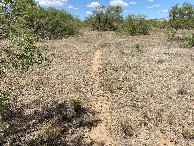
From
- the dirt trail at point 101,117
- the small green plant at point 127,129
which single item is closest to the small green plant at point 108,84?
the dirt trail at point 101,117

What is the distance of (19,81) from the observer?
47.9ft

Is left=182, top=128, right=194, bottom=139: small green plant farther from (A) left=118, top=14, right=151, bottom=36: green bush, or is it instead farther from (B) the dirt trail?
(A) left=118, top=14, right=151, bottom=36: green bush

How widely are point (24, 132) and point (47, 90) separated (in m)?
4.89

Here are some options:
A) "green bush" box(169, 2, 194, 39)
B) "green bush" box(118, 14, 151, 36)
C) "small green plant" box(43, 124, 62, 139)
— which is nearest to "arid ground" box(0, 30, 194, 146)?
"small green plant" box(43, 124, 62, 139)

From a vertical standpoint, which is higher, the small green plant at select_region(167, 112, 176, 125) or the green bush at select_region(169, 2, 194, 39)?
the green bush at select_region(169, 2, 194, 39)

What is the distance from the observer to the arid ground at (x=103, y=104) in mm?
8703

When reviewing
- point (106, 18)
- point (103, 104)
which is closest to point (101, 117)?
point (103, 104)

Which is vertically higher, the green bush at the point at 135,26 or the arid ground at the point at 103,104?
the green bush at the point at 135,26

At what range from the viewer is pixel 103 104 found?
11.9m

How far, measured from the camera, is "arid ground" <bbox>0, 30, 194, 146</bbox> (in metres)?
8.70

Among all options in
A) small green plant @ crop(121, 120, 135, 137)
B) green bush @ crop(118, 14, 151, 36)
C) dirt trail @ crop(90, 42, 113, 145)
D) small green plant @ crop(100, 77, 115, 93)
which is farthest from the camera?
green bush @ crop(118, 14, 151, 36)

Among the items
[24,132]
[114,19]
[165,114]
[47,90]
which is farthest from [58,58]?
[114,19]

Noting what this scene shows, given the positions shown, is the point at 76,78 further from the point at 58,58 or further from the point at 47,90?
the point at 58,58

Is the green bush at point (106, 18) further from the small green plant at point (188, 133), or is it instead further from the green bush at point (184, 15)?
the small green plant at point (188, 133)
